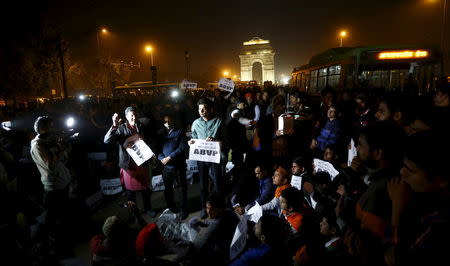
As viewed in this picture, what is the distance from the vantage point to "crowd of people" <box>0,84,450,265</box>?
179cm

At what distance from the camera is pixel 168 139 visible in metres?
5.31

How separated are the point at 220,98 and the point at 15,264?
9538 millimetres

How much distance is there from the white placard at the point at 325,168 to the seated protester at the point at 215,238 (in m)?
1.73

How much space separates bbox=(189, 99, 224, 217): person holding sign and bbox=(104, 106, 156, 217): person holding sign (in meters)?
1.02

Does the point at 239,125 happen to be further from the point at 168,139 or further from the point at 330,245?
the point at 330,245

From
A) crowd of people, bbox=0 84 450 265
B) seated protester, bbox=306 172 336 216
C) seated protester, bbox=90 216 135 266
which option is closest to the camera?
crowd of people, bbox=0 84 450 265

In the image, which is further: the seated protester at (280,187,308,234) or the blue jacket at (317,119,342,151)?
the blue jacket at (317,119,342,151)

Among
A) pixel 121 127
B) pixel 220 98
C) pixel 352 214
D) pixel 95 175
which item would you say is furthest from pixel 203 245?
pixel 220 98

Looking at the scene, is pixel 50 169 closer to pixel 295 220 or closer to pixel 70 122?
pixel 70 122

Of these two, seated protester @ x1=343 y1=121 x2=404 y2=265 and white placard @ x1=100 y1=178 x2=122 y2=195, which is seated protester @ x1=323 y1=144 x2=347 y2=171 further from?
white placard @ x1=100 y1=178 x2=122 y2=195

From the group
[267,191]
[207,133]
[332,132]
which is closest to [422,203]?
[267,191]

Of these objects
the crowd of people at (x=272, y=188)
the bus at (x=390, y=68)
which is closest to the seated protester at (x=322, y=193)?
the crowd of people at (x=272, y=188)

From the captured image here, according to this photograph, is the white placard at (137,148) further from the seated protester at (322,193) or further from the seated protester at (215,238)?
the seated protester at (322,193)

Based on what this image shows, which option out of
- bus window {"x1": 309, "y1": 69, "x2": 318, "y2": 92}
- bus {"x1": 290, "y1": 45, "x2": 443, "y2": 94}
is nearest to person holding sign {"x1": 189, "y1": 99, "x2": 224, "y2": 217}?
bus {"x1": 290, "y1": 45, "x2": 443, "y2": 94}
